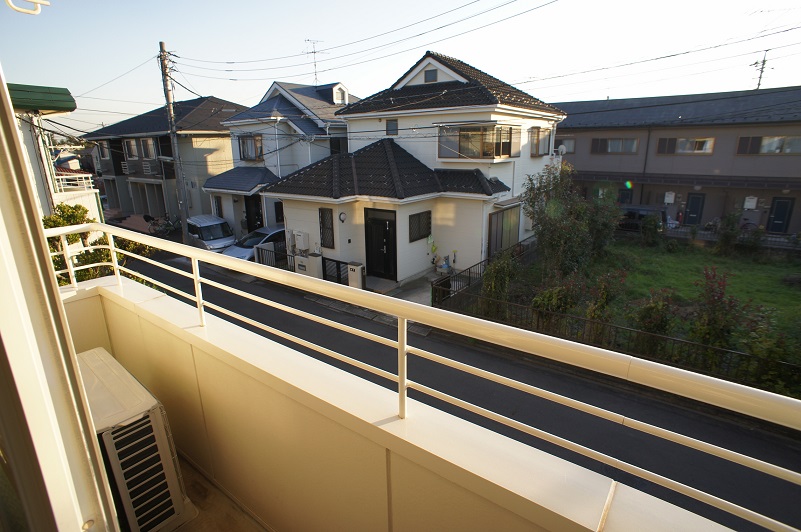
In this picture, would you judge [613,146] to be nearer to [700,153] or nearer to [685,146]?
[685,146]

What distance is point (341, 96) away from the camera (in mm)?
22000

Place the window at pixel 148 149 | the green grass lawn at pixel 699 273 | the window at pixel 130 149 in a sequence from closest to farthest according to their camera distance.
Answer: the green grass lawn at pixel 699 273 < the window at pixel 148 149 < the window at pixel 130 149

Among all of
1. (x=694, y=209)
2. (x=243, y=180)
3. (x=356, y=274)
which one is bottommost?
(x=356, y=274)

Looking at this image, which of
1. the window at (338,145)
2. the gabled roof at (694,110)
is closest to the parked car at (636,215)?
the gabled roof at (694,110)

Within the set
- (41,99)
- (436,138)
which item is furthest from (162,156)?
(436,138)

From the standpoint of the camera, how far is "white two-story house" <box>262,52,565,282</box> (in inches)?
486

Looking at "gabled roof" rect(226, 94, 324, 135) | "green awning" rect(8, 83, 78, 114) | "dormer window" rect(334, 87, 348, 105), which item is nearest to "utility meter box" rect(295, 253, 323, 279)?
"green awning" rect(8, 83, 78, 114)

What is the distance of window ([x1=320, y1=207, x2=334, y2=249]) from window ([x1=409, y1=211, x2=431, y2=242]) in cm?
238

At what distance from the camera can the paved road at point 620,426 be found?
4.89 metres

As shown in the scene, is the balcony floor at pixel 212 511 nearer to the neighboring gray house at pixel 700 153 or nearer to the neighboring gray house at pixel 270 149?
the neighboring gray house at pixel 270 149

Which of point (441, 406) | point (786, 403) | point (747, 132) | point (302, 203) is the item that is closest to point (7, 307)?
point (786, 403)

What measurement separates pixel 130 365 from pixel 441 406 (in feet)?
14.6

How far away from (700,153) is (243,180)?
70.4 ft

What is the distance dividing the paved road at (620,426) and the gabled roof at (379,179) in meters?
4.75
